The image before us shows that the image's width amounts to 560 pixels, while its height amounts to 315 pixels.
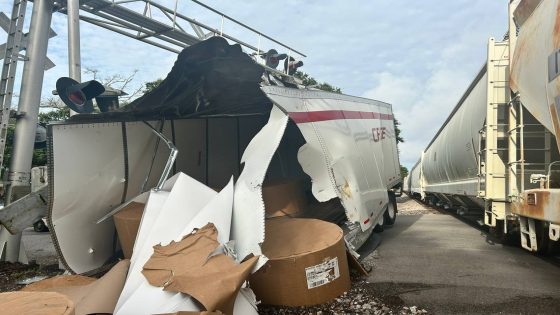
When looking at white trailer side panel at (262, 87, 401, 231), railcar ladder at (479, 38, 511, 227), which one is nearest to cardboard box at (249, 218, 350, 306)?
white trailer side panel at (262, 87, 401, 231)

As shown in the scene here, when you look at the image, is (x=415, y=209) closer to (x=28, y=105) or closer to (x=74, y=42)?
(x=74, y=42)

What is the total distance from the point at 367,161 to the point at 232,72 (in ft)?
11.1

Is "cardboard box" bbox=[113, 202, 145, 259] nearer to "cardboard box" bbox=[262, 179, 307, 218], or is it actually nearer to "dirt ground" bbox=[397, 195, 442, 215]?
"cardboard box" bbox=[262, 179, 307, 218]

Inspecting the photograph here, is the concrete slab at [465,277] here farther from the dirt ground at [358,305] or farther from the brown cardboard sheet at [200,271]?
the brown cardboard sheet at [200,271]

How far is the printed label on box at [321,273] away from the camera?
4695mm

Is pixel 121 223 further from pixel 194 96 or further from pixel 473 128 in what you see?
pixel 473 128

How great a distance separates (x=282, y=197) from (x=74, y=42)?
4570mm

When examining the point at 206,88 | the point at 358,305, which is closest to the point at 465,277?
the point at 358,305

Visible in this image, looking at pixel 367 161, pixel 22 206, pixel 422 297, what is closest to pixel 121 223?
pixel 22 206

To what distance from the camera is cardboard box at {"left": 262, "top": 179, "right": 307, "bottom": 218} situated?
6.72 metres

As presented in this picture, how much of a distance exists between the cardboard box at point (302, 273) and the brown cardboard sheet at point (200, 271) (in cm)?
75

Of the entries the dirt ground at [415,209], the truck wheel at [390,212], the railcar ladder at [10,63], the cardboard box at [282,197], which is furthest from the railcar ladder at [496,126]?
the dirt ground at [415,209]

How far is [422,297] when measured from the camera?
512 cm

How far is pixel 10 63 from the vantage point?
737 cm
